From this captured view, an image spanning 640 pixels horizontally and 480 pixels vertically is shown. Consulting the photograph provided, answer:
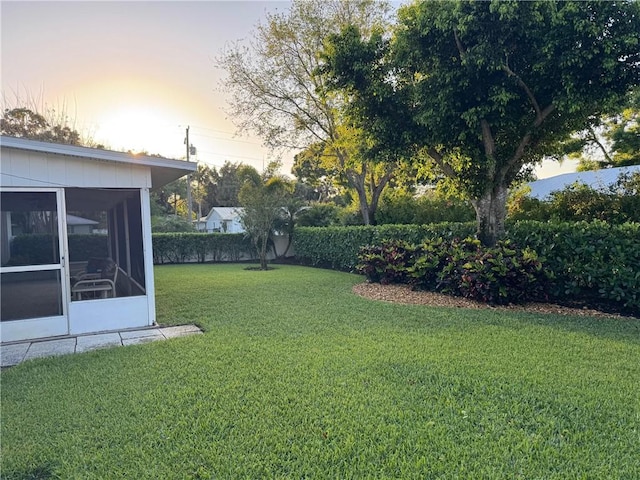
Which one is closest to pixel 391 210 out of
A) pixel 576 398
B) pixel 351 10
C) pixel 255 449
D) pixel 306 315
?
pixel 351 10

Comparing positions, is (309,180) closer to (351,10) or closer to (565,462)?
(351,10)

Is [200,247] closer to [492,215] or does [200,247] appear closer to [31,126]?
[31,126]

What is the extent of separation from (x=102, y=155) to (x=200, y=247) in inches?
504

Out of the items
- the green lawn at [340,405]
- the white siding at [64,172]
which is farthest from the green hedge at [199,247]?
the green lawn at [340,405]

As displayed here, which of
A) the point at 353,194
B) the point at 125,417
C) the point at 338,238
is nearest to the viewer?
the point at 125,417

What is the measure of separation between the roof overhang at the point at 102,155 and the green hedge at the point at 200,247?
11.3 meters

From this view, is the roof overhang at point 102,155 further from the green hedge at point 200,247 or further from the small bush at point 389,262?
the green hedge at point 200,247

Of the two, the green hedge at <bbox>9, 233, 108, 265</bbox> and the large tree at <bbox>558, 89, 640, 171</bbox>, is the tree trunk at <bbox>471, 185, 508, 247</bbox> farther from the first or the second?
the large tree at <bbox>558, 89, 640, 171</bbox>

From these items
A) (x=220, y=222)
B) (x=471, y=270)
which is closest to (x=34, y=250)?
(x=471, y=270)

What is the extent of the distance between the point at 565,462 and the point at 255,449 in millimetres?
2063

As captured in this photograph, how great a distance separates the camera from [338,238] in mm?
14227

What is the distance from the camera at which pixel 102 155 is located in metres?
5.91

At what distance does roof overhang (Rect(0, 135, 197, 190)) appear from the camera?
5.40 metres

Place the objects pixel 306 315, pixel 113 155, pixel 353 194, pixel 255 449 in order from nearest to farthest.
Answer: pixel 255 449
pixel 113 155
pixel 306 315
pixel 353 194
